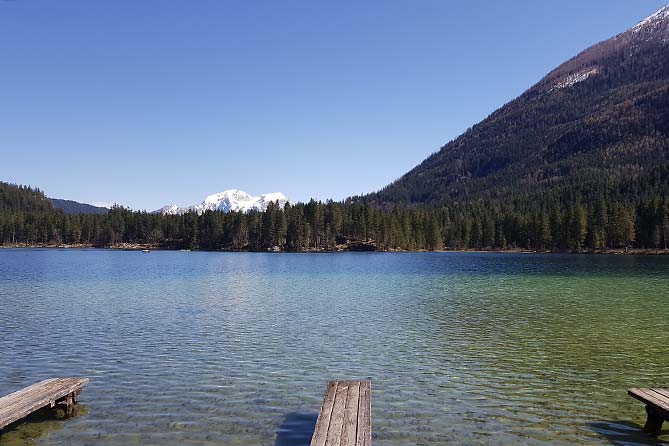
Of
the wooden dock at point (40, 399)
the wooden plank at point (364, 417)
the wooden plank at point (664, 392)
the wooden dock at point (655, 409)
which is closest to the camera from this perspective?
the wooden plank at point (364, 417)

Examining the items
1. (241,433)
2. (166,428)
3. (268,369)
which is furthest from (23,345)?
(241,433)

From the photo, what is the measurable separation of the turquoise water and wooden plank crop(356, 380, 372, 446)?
0.97 meters

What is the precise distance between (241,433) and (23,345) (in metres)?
19.5

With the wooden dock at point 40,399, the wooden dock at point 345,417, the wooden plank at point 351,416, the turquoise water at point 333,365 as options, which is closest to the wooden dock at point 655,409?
the turquoise water at point 333,365

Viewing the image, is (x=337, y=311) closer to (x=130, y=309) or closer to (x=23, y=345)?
(x=130, y=309)

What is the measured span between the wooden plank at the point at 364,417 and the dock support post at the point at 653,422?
9.19m

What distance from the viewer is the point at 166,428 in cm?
1661

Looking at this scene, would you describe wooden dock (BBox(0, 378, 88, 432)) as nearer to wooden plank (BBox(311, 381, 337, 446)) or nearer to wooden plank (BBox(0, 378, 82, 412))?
wooden plank (BBox(0, 378, 82, 412))

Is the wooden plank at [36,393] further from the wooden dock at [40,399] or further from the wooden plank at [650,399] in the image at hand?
the wooden plank at [650,399]

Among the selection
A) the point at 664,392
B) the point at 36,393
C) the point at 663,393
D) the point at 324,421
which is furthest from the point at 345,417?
the point at 664,392

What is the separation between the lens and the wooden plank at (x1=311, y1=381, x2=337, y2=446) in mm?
13211

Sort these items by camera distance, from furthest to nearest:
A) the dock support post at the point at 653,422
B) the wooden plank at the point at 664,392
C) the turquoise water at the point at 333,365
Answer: the wooden plank at the point at 664,392, the turquoise water at the point at 333,365, the dock support post at the point at 653,422

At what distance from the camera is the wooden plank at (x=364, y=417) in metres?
13.3

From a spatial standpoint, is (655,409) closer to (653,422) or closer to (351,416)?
(653,422)
